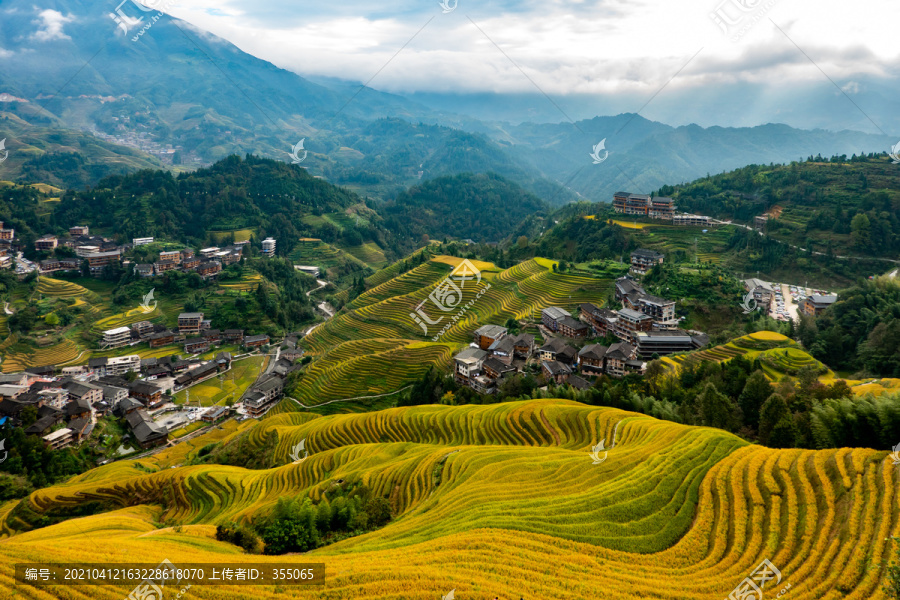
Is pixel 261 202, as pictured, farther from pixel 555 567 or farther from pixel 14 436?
pixel 555 567

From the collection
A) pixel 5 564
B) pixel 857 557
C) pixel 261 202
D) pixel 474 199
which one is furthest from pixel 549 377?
pixel 474 199

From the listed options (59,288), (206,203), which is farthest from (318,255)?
(59,288)

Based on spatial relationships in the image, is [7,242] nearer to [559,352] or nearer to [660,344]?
[559,352]

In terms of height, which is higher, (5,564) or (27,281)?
(5,564)

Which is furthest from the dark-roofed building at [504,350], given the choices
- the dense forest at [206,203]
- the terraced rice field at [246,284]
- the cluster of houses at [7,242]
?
the cluster of houses at [7,242]

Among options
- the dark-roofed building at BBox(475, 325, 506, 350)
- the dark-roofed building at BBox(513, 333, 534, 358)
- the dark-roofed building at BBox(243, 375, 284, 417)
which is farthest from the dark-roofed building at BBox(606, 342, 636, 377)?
the dark-roofed building at BBox(243, 375, 284, 417)

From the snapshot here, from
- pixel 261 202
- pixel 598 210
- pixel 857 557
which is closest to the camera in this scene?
pixel 857 557
